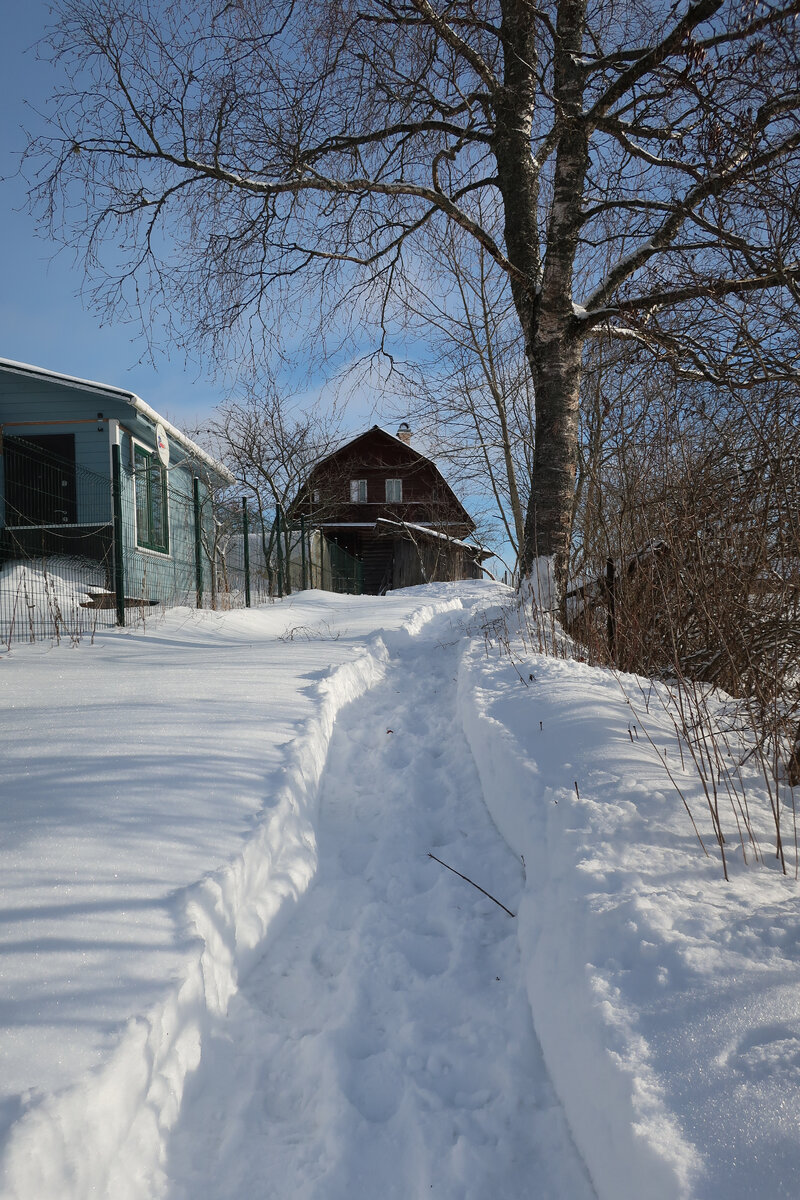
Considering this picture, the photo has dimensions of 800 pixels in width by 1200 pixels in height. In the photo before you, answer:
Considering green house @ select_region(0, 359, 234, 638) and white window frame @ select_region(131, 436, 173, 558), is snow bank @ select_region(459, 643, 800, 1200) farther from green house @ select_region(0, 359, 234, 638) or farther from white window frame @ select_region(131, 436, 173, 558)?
white window frame @ select_region(131, 436, 173, 558)

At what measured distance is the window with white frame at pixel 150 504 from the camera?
42.0 feet

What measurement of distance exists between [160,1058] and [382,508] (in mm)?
25108

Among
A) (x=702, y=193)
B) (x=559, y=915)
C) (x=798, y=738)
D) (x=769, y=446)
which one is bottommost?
(x=559, y=915)

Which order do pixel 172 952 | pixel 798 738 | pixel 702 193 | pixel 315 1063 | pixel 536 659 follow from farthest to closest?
pixel 536 659 → pixel 702 193 → pixel 798 738 → pixel 315 1063 → pixel 172 952

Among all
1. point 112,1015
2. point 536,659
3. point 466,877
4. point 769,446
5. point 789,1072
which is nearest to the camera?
point 789,1072

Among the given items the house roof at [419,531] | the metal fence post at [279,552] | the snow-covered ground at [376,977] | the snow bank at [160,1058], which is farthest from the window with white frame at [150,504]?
the snow bank at [160,1058]

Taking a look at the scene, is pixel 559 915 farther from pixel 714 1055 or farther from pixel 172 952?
pixel 172 952

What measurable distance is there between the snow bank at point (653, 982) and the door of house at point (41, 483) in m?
10.6

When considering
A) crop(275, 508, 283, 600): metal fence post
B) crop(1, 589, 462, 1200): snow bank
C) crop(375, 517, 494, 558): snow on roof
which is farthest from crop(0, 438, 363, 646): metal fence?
crop(375, 517, 494, 558): snow on roof

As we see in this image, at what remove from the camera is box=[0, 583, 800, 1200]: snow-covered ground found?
1488 millimetres

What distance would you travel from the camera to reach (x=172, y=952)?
1.97m

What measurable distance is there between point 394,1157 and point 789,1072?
1077mm

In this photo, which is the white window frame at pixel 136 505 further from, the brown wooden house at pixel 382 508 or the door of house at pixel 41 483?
the brown wooden house at pixel 382 508

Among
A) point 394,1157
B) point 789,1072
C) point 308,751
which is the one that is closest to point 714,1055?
point 789,1072
